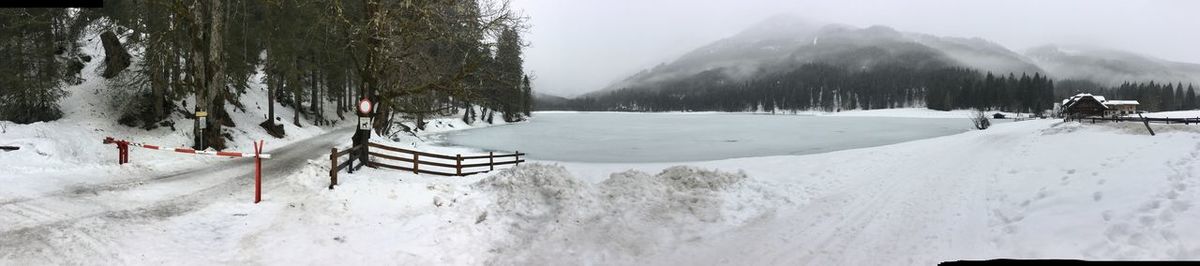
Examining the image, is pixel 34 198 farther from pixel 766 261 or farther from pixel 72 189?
pixel 766 261

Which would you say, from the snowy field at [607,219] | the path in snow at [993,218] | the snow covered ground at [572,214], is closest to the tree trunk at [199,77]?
the snow covered ground at [572,214]

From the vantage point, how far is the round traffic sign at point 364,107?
44.1ft

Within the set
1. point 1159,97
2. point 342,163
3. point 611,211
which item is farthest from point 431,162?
point 1159,97

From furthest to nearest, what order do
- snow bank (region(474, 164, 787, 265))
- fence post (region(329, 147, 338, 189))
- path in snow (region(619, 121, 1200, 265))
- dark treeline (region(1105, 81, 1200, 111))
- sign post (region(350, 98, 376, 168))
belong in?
dark treeline (region(1105, 81, 1200, 111)) → sign post (region(350, 98, 376, 168)) → fence post (region(329, 147, 338, 189)) → snow bank (region(474, 164, 787, 265)) → path in snow (region(619, 121, 1200, 265))

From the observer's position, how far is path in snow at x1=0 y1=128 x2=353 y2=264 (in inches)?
277

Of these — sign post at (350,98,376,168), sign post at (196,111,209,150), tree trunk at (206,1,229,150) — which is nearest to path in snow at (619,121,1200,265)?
sign post at (350,98,376,168)

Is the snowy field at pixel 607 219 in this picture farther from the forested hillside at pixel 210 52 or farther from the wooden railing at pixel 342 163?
the forested hillside at pixel 210 52

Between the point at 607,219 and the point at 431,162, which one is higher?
the point at 431,162

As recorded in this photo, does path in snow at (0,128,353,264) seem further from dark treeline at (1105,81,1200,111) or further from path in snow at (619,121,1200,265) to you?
dark treeline at (1105,81,1200,111)

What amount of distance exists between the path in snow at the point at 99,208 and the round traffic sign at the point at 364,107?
2363mm

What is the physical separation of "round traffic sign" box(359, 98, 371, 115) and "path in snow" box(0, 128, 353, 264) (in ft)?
7.75

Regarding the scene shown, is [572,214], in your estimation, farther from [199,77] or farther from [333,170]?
[199,77]

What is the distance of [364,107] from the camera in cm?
1355

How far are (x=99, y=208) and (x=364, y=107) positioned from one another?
5355 millimetres
